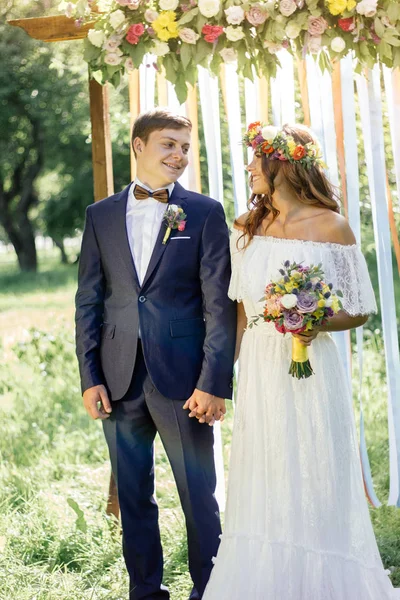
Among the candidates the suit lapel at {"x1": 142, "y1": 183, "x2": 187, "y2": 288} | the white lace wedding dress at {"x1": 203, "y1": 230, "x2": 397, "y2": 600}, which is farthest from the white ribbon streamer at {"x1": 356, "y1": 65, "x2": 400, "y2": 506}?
the suit lapel at {"x1": 142, "y1": 183, "x2": 187, "y2": 288}

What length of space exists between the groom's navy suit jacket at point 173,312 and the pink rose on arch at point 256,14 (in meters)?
0.81

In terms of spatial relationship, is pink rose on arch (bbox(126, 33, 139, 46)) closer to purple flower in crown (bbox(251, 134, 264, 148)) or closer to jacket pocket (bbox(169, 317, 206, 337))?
purple flower in crown (bbox(251, 134, 264, 148))

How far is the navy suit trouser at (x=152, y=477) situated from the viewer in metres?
3.62

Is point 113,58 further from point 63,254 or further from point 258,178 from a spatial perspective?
point 63,254

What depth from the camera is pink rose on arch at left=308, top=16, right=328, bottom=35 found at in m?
3.85

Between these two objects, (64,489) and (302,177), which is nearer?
(302,177)

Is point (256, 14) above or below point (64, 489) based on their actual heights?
above

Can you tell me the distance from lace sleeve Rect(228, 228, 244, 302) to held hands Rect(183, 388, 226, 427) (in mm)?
409

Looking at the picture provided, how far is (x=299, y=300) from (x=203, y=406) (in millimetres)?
678

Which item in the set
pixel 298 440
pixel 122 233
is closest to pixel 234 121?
pixel 122 233

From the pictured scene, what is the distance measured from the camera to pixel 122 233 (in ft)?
12.1

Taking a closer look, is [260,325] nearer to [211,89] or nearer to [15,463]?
[211,89]

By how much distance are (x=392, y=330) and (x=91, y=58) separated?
1.96 m

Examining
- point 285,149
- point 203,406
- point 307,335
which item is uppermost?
point 285,149
